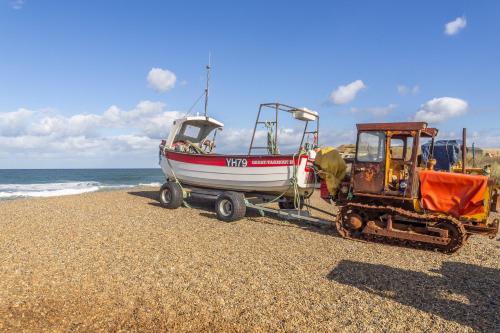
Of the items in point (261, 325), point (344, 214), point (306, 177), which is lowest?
point (261, 325)

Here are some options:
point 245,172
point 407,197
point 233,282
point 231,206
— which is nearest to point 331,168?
point 407,197

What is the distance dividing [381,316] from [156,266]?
4.28 meters

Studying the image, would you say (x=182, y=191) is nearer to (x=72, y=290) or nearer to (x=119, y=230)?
(x=119, y=230)

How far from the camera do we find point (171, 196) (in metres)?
14.4

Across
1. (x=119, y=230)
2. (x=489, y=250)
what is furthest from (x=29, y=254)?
(x=489, y=250)

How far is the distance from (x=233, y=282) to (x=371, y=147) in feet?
17.5

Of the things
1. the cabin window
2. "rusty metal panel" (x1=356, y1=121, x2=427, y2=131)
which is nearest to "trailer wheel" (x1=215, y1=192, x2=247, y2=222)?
"rusty metal panel" (x1=356, y1=121, x2=427, y2=131)

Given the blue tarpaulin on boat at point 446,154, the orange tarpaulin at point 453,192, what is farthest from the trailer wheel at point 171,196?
the blue tarpaulin on boat at point 446,154

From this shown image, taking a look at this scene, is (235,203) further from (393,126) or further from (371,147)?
(393,126)

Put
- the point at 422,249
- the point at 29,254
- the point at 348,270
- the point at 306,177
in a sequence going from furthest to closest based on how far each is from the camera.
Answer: the point at 306,177, the point at 422,249, the point at 29,254, the point at 348,270

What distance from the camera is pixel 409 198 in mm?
9086

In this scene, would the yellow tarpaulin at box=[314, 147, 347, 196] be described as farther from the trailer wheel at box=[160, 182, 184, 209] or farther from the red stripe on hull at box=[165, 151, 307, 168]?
the trailer wheel at box=[160, 182, 184, 209]

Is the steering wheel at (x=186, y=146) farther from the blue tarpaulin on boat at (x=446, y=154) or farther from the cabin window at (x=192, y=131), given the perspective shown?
the blue tarpaulin on boat at (x=446, y=154)

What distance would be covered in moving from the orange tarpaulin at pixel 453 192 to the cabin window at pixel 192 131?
1004 cm
